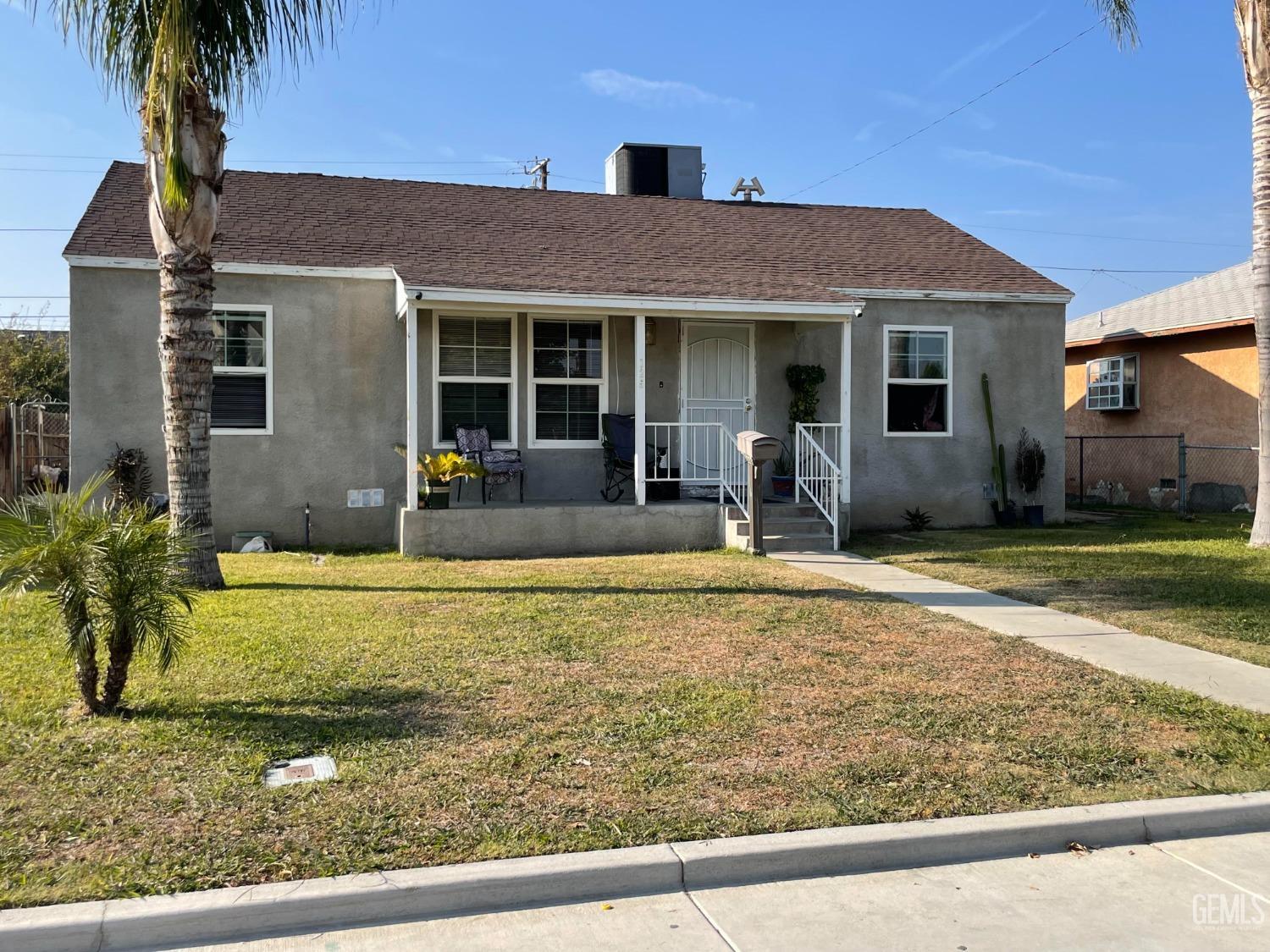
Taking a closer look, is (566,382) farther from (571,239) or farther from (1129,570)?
(1129,570)

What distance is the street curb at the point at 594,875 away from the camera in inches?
128

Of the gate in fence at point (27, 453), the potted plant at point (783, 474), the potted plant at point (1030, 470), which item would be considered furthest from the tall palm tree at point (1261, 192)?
the gate in fence at point (27, 453)

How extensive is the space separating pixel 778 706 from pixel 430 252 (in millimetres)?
9199

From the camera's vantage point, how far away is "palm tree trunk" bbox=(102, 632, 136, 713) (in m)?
5.04

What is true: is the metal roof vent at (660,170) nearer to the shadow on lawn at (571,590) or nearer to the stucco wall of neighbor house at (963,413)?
the stucco wall of neighbor house at (963,413)

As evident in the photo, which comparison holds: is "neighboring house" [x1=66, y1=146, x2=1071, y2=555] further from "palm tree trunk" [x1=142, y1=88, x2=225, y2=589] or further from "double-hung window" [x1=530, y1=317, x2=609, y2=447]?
"palm tree trunk" [x1=142, y1=88, x2=225, y2=589]

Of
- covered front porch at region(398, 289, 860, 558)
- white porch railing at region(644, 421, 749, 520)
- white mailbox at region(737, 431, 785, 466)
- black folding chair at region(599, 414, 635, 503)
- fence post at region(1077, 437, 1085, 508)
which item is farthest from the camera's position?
fence post at region(1077, 437, 1085, 508)

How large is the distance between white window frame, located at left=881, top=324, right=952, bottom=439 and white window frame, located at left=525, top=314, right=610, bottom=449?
12.4 feet

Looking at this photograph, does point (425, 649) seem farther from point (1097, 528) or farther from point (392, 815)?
point (1097, 528)

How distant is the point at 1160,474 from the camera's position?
61.0ft

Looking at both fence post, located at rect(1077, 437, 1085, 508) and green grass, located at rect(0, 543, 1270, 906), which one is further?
fence post, located at rect(1077, 437, 1085, 508)

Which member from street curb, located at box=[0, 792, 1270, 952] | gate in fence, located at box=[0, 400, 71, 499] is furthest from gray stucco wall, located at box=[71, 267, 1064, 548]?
street curb, located at box=[0, 792, 1270, 952]

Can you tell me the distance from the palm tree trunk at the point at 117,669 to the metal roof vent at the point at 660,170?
13427 mm

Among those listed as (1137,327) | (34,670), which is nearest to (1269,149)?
(1137,327)
